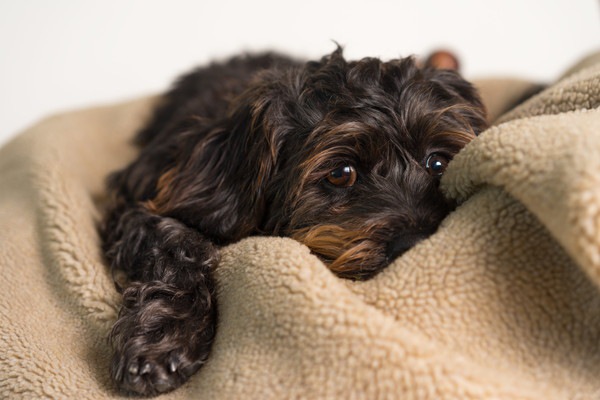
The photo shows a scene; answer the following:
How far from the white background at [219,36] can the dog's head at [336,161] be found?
2329 mm

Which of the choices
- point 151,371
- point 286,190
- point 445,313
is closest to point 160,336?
point 151,371

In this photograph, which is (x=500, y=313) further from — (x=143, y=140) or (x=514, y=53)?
(x=514, y=53)

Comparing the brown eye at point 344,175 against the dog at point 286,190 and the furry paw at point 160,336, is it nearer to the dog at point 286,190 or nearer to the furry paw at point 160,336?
the dog at point 286,190

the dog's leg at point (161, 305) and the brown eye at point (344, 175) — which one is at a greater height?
the brown eye at point (344, 175)

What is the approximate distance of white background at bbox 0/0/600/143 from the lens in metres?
4.73

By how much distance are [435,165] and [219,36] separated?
3.39 meters

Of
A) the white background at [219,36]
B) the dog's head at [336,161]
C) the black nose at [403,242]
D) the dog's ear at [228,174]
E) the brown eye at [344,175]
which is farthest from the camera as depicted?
the white background at [219,36]

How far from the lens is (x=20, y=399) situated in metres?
1.67

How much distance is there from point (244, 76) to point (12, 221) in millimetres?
1538

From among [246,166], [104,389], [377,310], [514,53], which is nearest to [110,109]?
[246,166]

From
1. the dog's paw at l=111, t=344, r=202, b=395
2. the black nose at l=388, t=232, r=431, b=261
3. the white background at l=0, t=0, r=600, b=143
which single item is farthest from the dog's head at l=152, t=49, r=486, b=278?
the white background at l=0, t=0, r=600, b=143

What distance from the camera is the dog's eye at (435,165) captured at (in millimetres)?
2146

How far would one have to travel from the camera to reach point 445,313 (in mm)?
1504

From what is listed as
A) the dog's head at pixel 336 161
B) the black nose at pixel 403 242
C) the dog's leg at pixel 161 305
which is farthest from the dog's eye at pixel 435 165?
the dog's leg at pixel 161 305
